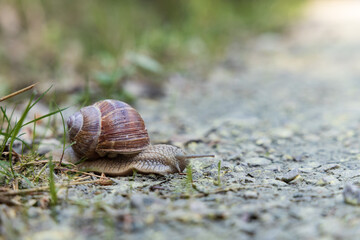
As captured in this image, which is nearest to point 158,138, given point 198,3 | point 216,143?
point 216,143

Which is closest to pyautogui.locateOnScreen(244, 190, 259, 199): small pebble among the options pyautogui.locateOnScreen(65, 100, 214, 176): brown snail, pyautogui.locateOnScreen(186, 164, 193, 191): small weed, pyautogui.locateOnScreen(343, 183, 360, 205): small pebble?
pyautogui.locateOnScreen(186, 164, 193, 191): small weed

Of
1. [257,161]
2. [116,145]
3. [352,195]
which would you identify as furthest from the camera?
[257,161]

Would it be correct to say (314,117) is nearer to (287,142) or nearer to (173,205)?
(287,142)

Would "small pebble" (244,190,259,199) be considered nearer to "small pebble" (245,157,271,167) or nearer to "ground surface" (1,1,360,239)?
"ground surface" (1,1,360,239)

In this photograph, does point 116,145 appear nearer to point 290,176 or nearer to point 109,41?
point 290,176

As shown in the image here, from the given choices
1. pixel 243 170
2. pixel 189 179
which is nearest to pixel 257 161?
pixel 243 170

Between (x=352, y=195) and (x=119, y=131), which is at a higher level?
(x=119, y=131)

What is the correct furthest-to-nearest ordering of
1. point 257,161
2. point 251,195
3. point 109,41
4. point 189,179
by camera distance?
1. point 109,41
2. point 257,161
3. point 189,179
4. point 251,195
